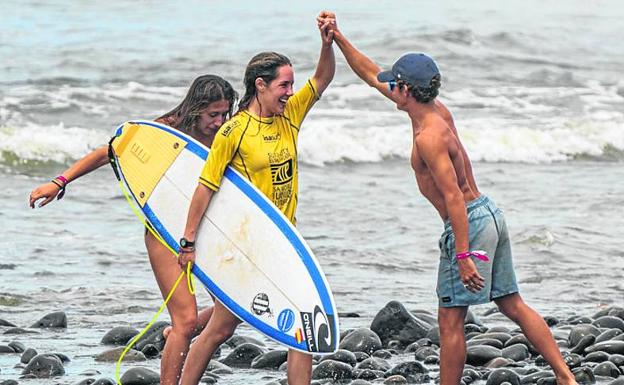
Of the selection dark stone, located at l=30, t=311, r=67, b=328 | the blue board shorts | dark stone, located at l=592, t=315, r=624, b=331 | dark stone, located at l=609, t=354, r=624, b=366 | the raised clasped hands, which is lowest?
dark stone, located at l=30, t=311, r=67, b=328

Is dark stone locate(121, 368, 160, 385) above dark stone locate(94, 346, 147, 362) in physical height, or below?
above

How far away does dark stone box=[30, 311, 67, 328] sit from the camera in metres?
9.25

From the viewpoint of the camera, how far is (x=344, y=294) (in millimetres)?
10547

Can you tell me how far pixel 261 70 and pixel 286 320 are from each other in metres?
1.18

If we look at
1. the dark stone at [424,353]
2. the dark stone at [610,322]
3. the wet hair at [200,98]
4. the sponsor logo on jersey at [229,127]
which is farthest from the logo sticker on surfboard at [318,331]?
the dark stone at [610,322]

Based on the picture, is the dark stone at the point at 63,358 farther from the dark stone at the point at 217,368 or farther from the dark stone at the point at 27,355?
the dark stone at the point at 217,368

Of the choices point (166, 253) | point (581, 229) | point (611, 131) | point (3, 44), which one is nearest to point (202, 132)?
point (166, 253)

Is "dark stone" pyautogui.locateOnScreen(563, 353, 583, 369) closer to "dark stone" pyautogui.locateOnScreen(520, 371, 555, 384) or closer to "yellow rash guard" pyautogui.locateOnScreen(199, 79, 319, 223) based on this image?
"dark stone" pyautogui.locateOnScreen(520, 371, 555, 384)

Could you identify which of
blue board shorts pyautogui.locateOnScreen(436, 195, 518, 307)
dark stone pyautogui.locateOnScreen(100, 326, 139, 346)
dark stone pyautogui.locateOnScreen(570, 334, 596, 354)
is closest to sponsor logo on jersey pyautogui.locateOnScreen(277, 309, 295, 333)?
blue board shorts pyautogui.locateOnScreen(436, 195, 518, 307)

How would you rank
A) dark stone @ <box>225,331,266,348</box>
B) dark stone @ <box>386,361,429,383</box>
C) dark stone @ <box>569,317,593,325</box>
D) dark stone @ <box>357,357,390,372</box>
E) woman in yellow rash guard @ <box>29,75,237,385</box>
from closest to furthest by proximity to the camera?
woman in yellow rash guard @ <box>29,75,237,385</box>, dark stone @ <box>386,361,429,383</box>, dark stone @ <box>357,357,390,372</box>, dark stone @ <box>225,331,266,348</box>, dark stone @ <box>569,317,593,325</box>

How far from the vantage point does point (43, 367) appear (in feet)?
25.4

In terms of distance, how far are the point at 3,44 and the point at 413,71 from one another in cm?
2022

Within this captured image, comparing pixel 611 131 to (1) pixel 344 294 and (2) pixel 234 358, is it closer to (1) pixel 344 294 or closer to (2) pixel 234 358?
(1) pixel 344 294

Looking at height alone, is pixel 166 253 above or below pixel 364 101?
above
